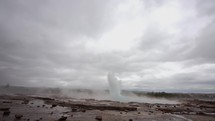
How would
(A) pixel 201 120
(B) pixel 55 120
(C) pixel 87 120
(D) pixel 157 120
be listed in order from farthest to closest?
(A) pixel 201 120, (D) pixel 157 120, (C) pixel 87 120, (B) pixel 55 120

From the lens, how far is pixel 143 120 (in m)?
25.3

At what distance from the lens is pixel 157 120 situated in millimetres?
25688

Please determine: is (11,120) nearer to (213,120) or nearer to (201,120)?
(201,120)

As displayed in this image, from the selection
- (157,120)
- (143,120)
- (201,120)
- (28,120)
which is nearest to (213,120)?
(201,120)

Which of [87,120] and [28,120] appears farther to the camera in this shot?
[87,120]

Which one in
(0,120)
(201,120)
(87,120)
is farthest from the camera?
(201,120)

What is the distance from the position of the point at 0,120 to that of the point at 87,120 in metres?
10.7

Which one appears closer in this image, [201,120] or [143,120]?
[143,120]

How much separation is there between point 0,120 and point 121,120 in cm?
1559

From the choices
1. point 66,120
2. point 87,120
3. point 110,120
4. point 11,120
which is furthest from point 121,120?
point 11,120

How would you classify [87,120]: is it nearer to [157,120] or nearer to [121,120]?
[121,120]

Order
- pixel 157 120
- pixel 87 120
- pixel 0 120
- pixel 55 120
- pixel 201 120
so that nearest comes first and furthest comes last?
pixel 0 120
pixel 55 120
pixel 87 120
pixel 157 120
pixel 201 120

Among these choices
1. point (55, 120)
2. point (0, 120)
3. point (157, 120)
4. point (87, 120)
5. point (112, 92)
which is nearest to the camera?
point (0, 120)

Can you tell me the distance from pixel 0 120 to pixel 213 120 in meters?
31.4
